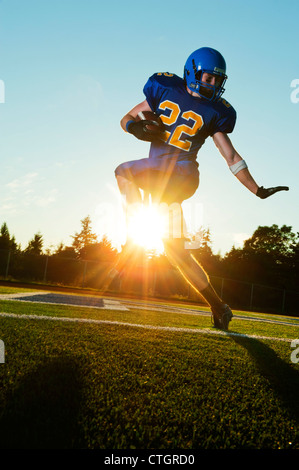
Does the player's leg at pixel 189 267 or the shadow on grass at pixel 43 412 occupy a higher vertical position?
the player's leg at pixel 189 267

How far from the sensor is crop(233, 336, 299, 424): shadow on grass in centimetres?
139

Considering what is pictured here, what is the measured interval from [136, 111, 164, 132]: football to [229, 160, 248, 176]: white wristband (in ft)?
2.45

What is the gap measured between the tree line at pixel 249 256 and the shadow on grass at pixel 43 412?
34.3 meters

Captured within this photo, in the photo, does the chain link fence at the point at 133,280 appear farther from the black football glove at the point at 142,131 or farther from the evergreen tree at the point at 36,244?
the evergreen tree at the point at 36,244

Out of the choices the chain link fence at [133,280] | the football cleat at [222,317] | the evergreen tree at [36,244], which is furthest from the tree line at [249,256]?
the football cleat at [222,317]

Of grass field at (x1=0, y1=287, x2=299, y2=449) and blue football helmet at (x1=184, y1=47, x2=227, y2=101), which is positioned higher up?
blue football helmet at (x1=184, y1=47, x2=227, y2=101)

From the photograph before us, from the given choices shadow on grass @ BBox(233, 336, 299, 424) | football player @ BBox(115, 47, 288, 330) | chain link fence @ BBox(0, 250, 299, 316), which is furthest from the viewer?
chain link fence @ BBox(0, 250, 299, 316)

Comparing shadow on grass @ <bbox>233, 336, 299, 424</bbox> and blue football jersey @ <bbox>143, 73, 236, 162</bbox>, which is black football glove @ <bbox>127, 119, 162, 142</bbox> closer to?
blue football jersey @ <bbox>143, 73, 236, 162</bbox>

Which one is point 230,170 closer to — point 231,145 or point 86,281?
point 231,145

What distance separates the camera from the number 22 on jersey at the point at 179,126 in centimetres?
309

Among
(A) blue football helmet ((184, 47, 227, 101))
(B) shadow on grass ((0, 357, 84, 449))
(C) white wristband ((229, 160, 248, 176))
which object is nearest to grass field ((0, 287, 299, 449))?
(B) shadow on grass ((0, 357, 84, 449))

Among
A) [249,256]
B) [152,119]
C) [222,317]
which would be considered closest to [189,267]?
[222,317]

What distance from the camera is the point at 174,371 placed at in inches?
63.7

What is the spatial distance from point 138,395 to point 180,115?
2513 mm
